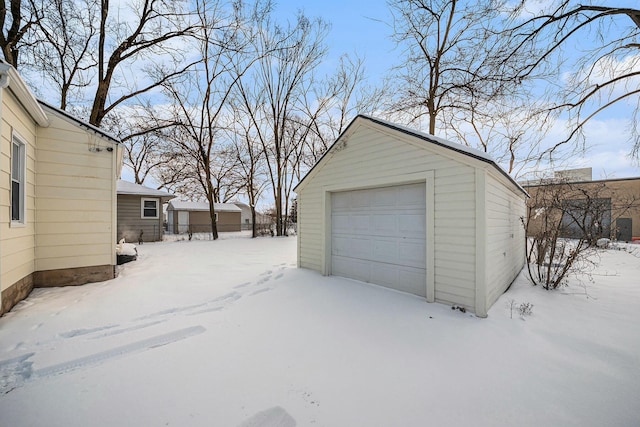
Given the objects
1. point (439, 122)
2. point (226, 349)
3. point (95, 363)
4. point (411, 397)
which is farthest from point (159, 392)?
point (439, 122)

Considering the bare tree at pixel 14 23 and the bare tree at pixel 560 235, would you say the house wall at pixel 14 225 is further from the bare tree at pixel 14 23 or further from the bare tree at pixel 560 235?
the bare tree at pixel 560 235

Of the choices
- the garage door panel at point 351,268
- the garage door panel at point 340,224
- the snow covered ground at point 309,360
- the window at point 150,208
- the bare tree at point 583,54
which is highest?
the bare tree at point 583,54

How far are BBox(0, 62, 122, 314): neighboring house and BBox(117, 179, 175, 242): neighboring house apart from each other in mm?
10108

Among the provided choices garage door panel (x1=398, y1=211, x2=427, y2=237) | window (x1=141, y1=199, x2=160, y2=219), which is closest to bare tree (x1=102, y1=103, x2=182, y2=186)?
window (x1=141, y1=199, x2=160, y2=219)

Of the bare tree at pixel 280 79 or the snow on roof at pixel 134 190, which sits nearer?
the snow on roof at pixel 134 190

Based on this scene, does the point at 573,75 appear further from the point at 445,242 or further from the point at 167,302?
the point at 167,302

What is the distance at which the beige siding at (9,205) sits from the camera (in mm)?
3543

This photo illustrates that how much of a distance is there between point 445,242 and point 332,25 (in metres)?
16.4

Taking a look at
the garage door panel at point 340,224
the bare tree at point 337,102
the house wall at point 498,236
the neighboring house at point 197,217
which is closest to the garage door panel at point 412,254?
the house wall at point 498,236

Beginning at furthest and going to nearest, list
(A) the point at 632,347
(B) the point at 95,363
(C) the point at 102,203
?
(C) the point at 102,203 < (A) the point at 632,347 < (B) the point at 95,363

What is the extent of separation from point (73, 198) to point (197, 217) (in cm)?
1962

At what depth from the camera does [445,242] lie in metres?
4.43

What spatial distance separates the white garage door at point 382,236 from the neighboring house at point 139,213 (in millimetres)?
13166

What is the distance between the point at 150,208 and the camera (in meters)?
15.2
